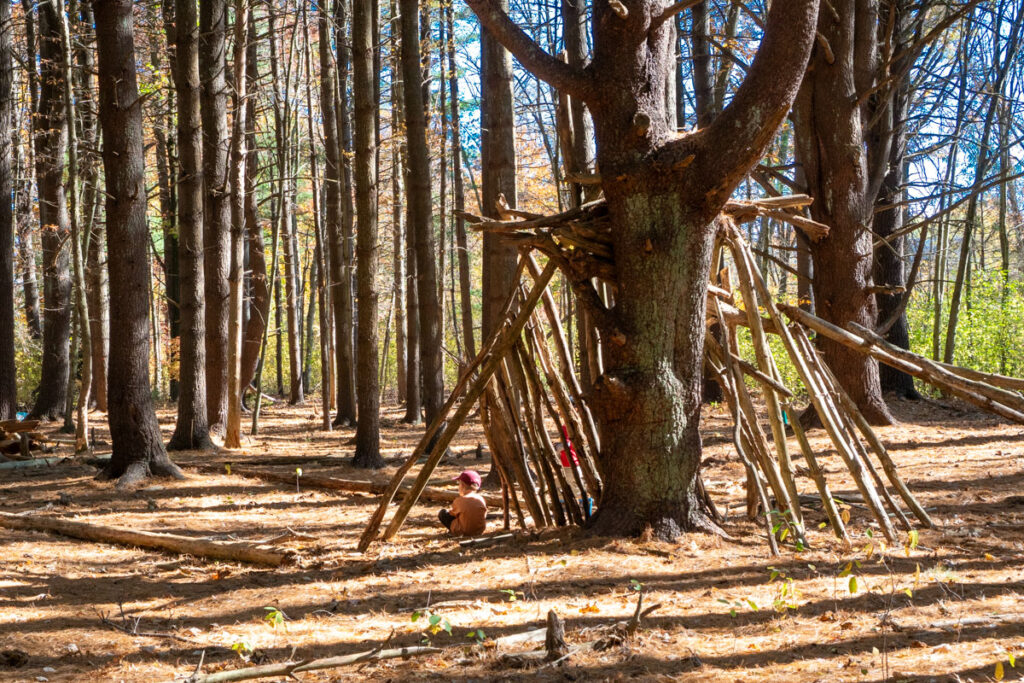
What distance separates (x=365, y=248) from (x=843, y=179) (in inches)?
211

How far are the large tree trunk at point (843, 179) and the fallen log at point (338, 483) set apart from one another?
499 cm

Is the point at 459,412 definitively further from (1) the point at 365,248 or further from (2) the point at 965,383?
(1) the point at 365,248

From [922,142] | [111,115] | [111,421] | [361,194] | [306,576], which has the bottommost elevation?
[306,576]

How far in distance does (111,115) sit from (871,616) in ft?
26.7

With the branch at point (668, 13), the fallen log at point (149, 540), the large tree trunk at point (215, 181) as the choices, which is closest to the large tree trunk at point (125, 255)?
the fallen log at point (149, 540)

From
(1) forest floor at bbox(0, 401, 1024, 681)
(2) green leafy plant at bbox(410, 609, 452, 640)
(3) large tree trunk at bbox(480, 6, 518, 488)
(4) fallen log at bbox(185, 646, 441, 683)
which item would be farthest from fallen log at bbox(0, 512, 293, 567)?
(3) large tree trunk at bbox(480, 6, 518, 488)

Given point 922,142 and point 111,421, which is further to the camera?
point 922,142

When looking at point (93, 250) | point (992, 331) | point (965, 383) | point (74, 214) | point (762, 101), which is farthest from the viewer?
point (93, 250)

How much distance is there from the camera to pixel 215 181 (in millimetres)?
11789

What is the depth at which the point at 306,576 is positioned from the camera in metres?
5.18

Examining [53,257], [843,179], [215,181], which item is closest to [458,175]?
[215,181]

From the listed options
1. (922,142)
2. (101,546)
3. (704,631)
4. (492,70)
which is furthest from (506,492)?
(922,142)

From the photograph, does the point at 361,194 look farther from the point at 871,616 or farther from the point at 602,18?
the point at 871,616

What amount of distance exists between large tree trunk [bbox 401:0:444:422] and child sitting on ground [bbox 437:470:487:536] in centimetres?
514
